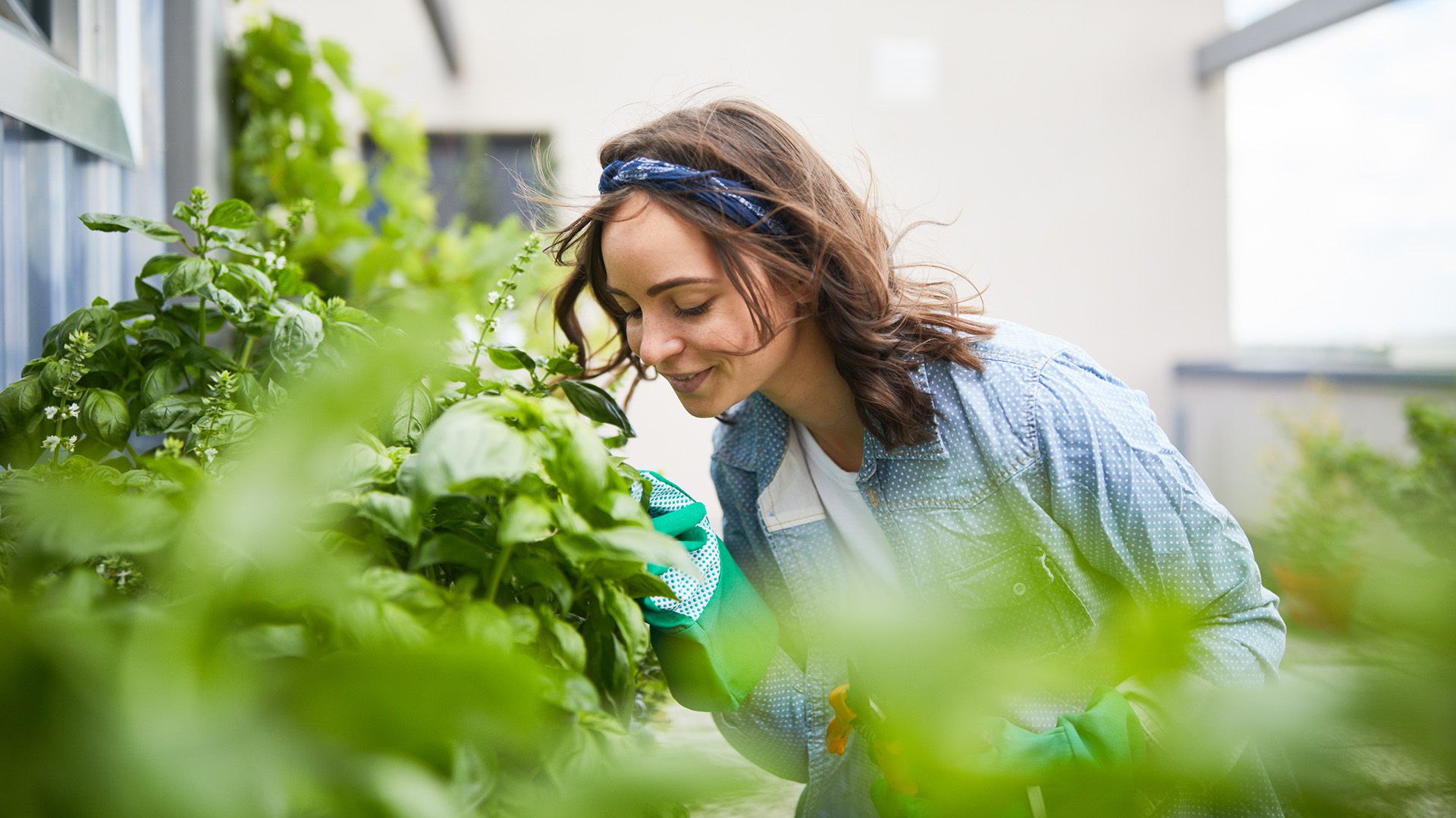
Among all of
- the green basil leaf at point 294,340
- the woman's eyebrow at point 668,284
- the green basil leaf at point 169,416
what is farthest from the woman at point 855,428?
the green basil leaf at point 169,416

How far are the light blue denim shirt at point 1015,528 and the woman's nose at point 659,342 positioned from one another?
0.37 m

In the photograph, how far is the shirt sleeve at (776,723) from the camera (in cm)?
139

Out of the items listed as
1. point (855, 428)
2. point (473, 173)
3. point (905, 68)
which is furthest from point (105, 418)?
point (905, 68)

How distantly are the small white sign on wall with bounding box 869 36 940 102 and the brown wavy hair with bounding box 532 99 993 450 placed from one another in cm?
505

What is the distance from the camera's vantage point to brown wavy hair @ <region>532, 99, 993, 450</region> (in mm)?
1294

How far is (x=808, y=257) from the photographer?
4.48ft

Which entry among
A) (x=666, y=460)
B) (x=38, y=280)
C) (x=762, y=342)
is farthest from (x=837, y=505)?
(x=666, y=460)

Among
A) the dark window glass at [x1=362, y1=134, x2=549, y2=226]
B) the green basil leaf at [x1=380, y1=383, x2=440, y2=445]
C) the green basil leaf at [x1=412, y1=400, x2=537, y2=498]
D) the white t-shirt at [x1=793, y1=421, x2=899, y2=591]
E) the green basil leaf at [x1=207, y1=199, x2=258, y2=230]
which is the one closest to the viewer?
the green basil leaf at [x1=412, y1=400, x2=537, y2=498]

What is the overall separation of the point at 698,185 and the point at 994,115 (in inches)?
221

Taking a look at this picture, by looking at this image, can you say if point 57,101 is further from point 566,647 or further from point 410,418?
point 566,647

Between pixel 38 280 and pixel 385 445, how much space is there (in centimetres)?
98

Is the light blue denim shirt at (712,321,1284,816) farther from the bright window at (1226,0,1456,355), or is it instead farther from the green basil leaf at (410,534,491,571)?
the bright window at (1226,0,1456,355)

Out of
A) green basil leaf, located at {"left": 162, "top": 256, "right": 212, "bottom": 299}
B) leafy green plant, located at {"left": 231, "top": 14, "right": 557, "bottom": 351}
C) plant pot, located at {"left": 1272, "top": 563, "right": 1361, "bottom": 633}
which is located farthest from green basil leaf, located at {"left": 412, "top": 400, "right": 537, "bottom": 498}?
leafy green plant, located at {"left": 231, "top": 14, "right": 557, "bottom": 351}

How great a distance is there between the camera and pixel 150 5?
1971mm
